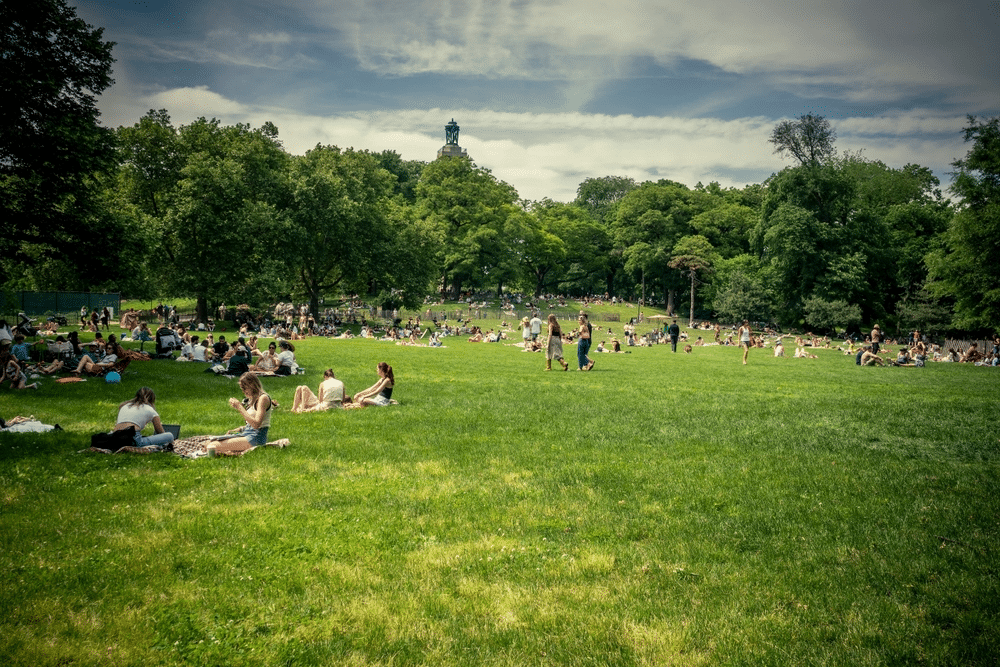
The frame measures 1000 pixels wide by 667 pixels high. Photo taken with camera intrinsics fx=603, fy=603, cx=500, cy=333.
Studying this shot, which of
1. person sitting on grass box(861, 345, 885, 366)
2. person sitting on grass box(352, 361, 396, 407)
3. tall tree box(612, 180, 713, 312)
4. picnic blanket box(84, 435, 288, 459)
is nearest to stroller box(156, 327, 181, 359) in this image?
person sitting on grass box(352, 361, 396, 407)

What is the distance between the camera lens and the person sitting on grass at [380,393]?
555 inches

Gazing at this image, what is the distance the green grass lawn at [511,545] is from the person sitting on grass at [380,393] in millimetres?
1834

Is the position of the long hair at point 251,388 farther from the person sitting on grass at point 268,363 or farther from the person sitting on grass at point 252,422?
the person sitting on grass at point 268,363

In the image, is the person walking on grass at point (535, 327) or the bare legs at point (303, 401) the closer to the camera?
the bare legs at point (303, 401)

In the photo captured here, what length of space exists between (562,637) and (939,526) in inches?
192

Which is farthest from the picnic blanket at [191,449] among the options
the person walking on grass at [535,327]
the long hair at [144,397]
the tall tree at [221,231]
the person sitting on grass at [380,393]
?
the tall tree at [221,231]

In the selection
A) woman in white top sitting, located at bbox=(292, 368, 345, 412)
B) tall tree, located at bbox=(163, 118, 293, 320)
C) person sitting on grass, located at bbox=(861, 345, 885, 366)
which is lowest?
woman in white top sitting, located at bbox=(292, 368, 345, 412)

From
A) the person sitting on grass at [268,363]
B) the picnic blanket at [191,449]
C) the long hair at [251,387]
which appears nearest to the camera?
the picnic blanket at [191,449]

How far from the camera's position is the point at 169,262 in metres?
43.8

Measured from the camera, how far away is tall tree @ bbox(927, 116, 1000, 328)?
145ft

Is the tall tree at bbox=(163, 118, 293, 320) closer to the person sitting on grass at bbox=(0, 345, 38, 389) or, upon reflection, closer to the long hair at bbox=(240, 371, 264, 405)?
the person sitting on grass at bbox=(0, 345, 38, 389)

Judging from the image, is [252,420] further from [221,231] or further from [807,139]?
[807,139]

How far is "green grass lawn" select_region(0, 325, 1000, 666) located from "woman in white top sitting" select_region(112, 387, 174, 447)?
21.5 inches

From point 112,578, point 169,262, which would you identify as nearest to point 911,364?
point 112,578
